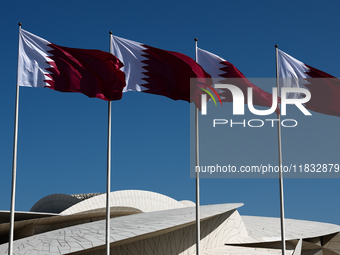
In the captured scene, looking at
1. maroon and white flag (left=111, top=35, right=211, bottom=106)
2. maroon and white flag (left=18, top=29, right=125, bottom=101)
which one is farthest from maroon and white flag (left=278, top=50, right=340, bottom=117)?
maroon and white flag (left=18, top=29, right=125, bottom=101)

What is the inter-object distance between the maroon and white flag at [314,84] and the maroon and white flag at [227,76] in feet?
4.24

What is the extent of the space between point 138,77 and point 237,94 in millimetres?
4041

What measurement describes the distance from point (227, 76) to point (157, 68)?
2916 mm

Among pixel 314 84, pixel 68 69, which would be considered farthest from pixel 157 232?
pixel 314 84

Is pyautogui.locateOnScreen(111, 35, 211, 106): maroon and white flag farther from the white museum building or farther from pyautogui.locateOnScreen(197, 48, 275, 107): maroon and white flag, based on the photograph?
the white museum building

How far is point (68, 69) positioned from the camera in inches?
638

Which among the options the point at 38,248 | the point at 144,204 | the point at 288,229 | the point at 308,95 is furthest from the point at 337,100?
the point at 144,204

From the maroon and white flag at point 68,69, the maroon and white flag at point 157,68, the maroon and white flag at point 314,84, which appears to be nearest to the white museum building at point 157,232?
the maroon and white flag at point 68,69

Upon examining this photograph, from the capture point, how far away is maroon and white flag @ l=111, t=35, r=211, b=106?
1694 cm

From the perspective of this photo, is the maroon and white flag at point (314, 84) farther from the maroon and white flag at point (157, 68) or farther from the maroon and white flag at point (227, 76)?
the maroon and white flag at point (157, 68)

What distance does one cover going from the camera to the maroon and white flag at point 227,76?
17.8 m

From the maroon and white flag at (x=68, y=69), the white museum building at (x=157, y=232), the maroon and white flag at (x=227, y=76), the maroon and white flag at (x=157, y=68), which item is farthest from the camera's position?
the white museum building at (x=157, y=232)

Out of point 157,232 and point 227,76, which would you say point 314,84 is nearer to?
point 227,76

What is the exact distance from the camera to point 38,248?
19.7 m
